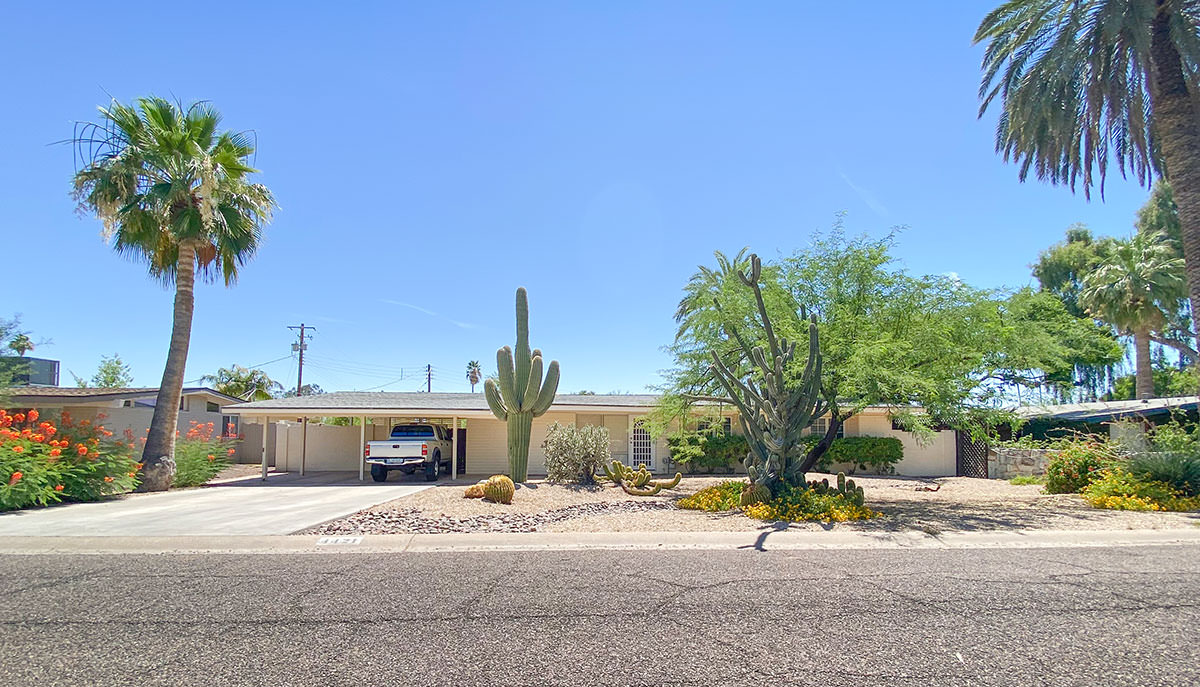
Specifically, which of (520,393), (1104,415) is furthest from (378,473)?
(1104,415)

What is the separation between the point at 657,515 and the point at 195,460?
13.8 meters

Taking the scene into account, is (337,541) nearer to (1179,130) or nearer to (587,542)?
(587,542)

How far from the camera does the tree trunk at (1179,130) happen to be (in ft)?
48.4

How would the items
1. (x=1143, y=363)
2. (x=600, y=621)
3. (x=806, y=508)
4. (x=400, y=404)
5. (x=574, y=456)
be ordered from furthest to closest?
1. (x=1143, y=363)
2. (x=400, y=404)
3. (x=574, y=456)
4. (x=806, y=508)
5. (x=600, y=621)

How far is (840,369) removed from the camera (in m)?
13.4

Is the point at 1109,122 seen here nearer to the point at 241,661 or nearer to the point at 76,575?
the point at 241,661

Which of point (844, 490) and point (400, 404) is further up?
point (400, 404)

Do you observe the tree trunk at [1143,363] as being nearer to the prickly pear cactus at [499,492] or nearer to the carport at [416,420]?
the carport at [416,420]

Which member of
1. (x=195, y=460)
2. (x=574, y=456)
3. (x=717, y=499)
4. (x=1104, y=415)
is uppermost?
(x=1104, y=415)

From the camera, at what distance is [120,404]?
76.7 feet

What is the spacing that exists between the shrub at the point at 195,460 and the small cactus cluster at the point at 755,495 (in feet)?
48.1

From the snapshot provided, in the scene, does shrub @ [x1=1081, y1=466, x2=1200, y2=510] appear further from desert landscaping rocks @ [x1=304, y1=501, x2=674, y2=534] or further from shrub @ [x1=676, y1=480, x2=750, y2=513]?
desert landscaping rocks @ [x1=304, y1=501, x2=674, y2=534]

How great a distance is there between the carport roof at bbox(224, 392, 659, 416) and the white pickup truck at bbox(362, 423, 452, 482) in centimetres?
75

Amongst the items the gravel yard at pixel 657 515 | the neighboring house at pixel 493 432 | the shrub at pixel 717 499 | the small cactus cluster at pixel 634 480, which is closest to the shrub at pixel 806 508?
the gravel yard at pixel 657 515
